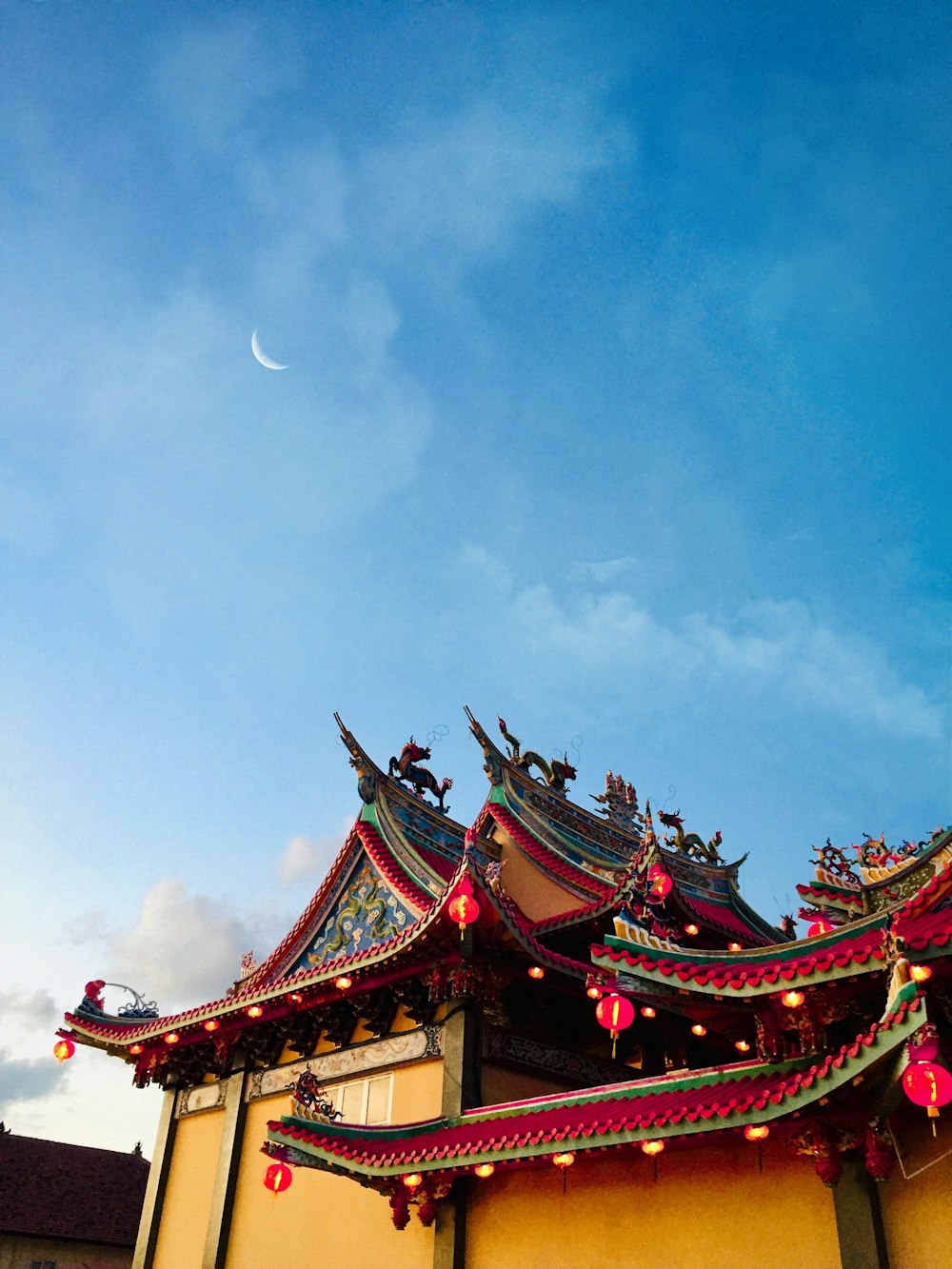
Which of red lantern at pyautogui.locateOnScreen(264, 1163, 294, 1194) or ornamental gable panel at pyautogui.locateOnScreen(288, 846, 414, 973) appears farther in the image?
ornamental gable panel at pyautogui.locateOnScreen(288, 846, 414, 973)

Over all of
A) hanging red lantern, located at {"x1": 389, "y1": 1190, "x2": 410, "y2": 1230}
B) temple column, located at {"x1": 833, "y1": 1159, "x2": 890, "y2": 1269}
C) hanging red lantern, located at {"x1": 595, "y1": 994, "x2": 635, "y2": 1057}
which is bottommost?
temple column, located at {"x1": 833, "y1": 1159, "x2": 890, "y2": 1269}

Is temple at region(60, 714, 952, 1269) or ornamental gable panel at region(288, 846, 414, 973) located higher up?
ornamental gable panel at region(288, 846, 414, 973)

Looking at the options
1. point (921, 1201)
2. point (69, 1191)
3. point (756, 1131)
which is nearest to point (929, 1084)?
point (921, 1201)

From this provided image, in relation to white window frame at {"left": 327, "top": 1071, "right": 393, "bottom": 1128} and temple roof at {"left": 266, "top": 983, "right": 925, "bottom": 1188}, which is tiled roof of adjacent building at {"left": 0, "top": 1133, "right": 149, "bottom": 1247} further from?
temple roof at {"left": 266, "top": 983, "right": 925, "bottom": 1188}

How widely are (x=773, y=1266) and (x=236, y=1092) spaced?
10.0 metres

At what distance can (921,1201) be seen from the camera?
350 inches

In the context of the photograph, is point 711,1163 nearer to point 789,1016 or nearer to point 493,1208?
point 789,1016

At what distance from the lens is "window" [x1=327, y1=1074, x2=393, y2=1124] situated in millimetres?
14453

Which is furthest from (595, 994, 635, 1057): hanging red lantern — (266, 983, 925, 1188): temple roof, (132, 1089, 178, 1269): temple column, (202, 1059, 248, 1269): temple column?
(132, 1089, 178, 1269): temple column

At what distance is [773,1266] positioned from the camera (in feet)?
31.7

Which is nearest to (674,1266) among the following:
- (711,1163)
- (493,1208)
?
(711,1163)

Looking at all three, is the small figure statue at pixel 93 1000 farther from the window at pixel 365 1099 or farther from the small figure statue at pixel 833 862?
the small figure statue at pixel 833 862

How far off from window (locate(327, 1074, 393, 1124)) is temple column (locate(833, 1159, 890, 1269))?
6.92 meters

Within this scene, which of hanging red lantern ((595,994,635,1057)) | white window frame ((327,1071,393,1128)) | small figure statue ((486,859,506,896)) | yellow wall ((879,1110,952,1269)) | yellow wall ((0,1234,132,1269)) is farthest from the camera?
yellow wall ((0,1234,132,1269))
